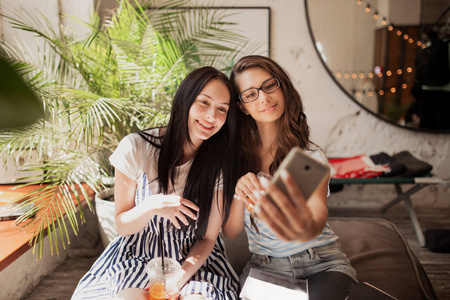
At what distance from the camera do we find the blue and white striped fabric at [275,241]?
5.03ft

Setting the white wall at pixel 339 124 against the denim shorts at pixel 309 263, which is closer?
the denim shorts at pixel 309 263

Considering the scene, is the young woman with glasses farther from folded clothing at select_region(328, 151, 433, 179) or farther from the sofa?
folded clothing at select_region(328, 151, 433, 179)

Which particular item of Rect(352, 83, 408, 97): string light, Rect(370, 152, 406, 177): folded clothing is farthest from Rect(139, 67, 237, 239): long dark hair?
Rect(352, 83, 408, 97): string light

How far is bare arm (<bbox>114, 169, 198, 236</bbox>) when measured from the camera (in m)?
1.30

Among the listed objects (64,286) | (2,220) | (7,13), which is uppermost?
(7,13)

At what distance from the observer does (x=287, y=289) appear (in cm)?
137

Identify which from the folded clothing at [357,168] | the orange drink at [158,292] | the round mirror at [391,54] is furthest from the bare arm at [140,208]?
the round mirror at [391,54]

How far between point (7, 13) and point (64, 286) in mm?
1822

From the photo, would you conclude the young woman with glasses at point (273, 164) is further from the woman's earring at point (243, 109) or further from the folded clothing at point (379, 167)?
the folded clothing at point (379, 167)

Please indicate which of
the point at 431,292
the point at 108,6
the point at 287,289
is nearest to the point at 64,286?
the point at 287,289

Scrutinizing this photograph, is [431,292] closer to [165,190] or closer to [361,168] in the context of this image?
[165,190]

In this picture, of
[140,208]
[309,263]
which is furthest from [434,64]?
[140,208]

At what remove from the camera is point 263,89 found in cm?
159

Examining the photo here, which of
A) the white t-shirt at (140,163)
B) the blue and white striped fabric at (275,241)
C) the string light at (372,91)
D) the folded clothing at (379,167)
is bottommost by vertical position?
the blue and white striped fabric at (275,241)
